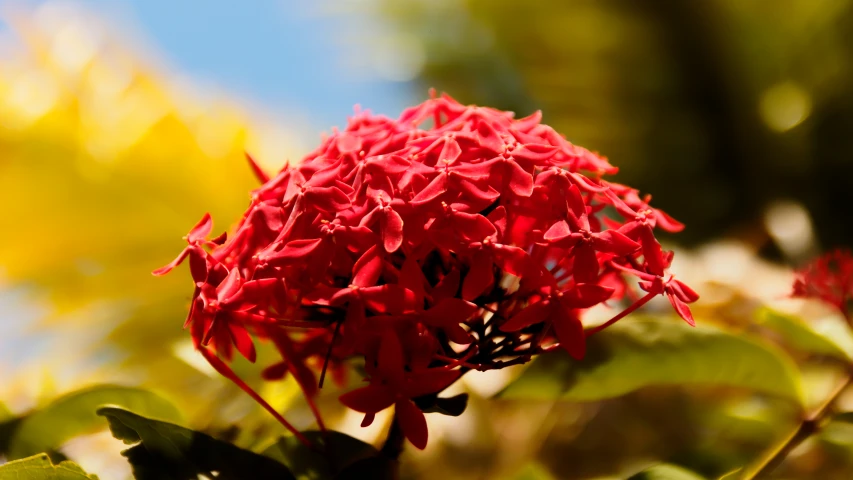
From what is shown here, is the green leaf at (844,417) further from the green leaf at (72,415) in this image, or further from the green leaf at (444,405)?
the green leaf at (72,415)

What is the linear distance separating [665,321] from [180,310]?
0.86 m

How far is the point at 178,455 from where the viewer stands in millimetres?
Answer: 406

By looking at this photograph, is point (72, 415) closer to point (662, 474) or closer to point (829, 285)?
point (662, 474)

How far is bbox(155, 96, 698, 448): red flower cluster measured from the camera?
0.38 meters

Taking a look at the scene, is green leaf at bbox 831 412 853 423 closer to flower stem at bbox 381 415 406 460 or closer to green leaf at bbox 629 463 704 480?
green leaf at bbox 629 463 704 480

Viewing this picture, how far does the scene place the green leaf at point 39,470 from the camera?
0.37 meters

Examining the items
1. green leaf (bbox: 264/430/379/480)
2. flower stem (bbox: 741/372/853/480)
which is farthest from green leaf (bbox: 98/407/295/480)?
flower stem (bbox: 741/372/853/480)

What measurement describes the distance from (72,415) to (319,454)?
19cm

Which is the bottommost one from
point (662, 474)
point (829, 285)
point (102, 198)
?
point (662, 474)

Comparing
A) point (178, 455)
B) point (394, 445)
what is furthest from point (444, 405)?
point (178, 455)

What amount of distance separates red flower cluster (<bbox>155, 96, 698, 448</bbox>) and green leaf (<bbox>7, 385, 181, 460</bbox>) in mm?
92

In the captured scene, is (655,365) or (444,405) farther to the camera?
(655,365)

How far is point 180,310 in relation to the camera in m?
1.16

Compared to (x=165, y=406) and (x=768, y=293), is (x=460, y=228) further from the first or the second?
(x=768, y=293)
